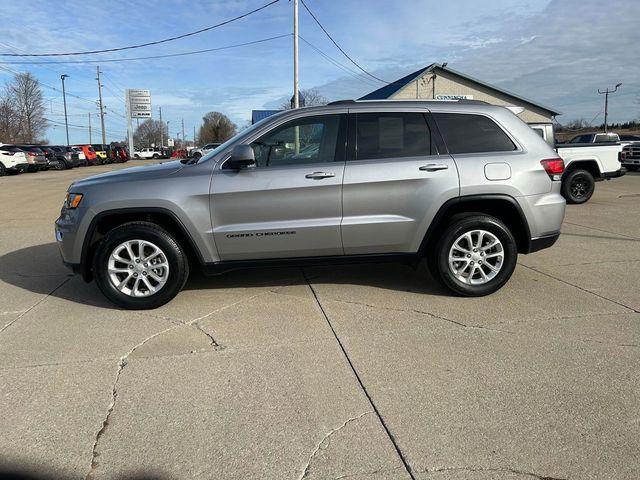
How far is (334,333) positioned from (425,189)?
5.36 ft

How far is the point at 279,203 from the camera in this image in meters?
4.53

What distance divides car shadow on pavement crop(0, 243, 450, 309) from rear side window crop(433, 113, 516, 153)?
1.49m

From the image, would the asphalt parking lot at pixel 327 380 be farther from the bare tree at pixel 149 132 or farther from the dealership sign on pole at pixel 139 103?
the bare tree at pixel 149 132

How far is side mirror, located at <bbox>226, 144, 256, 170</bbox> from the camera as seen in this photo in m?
4.38

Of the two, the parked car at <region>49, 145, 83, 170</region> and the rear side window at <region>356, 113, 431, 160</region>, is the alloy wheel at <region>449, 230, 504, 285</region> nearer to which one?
the rear side window at <region>356, 113, 431, 160</region>

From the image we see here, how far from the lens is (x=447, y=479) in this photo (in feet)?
7.61

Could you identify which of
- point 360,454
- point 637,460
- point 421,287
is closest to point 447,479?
point 360,454

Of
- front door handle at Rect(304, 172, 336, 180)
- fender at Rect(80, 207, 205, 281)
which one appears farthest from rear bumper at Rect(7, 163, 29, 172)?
front door handle at Rect(304, 172, 336, 180)

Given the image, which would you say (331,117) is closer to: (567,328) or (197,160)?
(197,160)

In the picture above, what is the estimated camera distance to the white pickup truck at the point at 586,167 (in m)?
11.8

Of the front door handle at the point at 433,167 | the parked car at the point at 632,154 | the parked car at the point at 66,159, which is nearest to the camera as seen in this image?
the front door handle at the point at 433,167

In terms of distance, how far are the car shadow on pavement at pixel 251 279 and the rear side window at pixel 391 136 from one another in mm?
1253

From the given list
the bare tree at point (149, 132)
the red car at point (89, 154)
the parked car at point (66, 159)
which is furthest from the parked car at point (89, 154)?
the bare tree at point (149, 132)

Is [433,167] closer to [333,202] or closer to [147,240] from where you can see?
[333,202]
